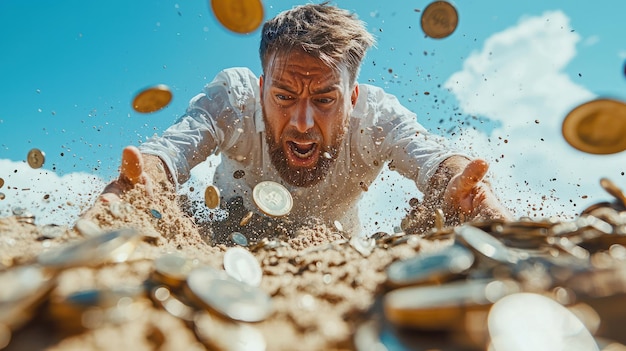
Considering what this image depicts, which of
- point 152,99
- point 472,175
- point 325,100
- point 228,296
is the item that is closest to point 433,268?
point 228,296

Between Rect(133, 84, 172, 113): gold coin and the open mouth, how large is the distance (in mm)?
1507

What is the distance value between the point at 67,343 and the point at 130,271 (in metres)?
0.42

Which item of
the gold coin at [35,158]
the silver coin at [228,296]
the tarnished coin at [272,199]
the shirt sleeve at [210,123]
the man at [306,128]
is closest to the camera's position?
the silver coin at [228,296]

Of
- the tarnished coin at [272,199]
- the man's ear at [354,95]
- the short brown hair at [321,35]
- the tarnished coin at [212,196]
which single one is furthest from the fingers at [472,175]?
the tarnished coin at [212,196]

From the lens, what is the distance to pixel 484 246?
1.33 m

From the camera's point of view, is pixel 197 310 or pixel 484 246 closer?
pixel 197 310

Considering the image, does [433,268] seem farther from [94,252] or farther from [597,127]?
[597,127]

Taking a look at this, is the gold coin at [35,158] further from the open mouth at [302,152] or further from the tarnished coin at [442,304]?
the tarnished coin at [442,304]

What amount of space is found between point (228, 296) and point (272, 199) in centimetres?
296

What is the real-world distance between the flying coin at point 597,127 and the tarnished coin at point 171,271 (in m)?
2.19

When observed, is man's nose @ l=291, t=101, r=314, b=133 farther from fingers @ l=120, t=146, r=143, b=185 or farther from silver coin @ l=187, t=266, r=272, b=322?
silver coin @ l=187, t=266, r=272, b=322

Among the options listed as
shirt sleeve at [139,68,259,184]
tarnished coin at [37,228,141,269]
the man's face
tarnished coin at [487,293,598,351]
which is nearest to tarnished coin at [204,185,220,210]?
shirt sleeve at [139,68,259,184]

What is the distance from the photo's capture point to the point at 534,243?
5.01 feet

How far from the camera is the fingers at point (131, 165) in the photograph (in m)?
3.23
